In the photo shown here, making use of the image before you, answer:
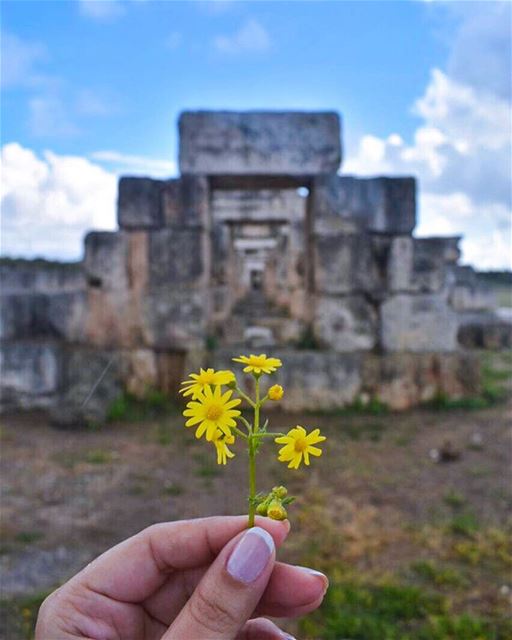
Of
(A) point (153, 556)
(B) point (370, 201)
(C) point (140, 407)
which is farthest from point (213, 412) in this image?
(B) point (370, 201)

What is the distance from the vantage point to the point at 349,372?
7.30 metres

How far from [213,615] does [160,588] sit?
36 centimetres

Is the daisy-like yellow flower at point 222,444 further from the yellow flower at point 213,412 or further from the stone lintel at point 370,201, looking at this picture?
the stone lintel at point 370,201

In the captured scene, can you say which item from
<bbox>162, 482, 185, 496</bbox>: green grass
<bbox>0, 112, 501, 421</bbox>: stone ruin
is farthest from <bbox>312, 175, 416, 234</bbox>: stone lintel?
<bbox>162, 482, 185, 496</bbox>: green grass

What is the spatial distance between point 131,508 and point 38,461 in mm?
1468

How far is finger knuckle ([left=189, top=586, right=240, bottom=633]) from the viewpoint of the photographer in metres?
1.19

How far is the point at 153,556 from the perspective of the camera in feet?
4.77

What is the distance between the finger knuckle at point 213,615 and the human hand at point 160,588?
17 millimetres

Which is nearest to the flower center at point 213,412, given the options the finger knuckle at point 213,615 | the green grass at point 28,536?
the finger knuckle at point 213,615

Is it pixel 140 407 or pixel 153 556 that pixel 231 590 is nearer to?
pixel 153 556

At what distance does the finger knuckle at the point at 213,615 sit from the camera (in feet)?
3.91

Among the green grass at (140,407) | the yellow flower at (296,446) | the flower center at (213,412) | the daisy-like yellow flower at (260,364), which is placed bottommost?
the green grass at (140,407)

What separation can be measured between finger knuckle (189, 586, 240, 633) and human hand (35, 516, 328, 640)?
17 millimetres

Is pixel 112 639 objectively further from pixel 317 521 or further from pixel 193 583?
pixel 317 521
